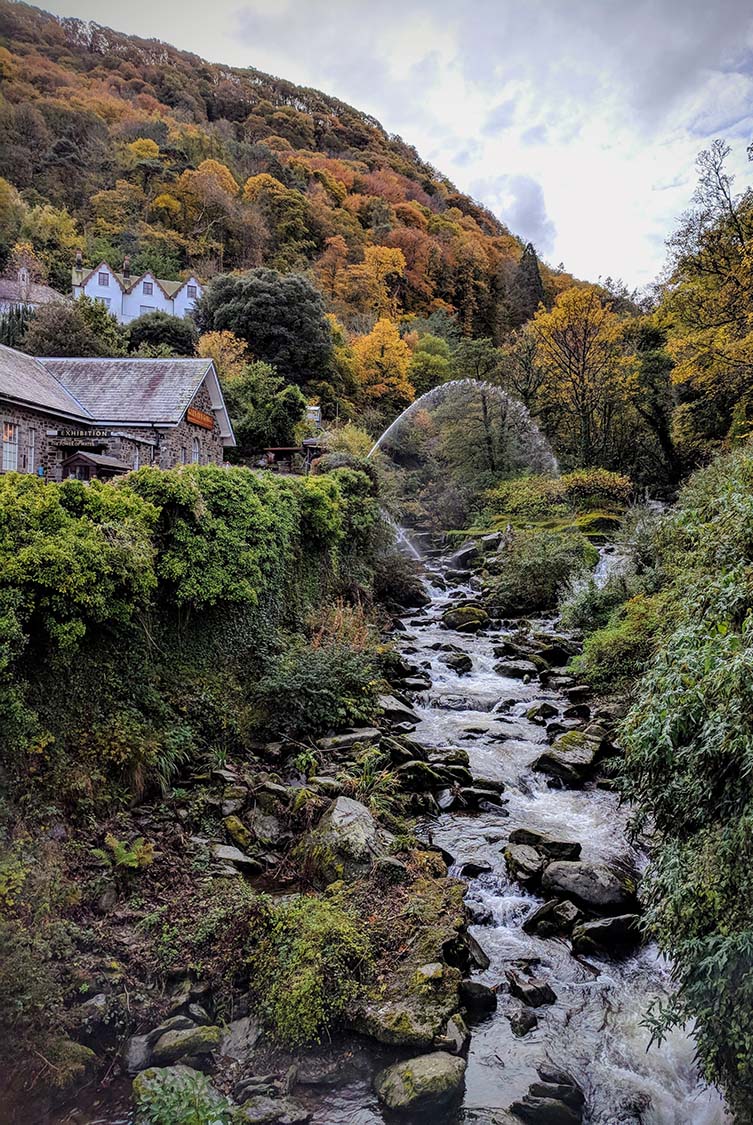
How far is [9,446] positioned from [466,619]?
14.1m

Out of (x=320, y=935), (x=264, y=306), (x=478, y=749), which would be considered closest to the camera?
(x=320, y=935)

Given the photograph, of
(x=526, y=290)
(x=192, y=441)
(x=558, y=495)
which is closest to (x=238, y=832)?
(x=192, y=441)

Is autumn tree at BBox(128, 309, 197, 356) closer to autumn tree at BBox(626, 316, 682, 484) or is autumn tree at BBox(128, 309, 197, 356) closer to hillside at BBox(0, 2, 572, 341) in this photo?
hillside at BBox(0, 2, 572, 341)

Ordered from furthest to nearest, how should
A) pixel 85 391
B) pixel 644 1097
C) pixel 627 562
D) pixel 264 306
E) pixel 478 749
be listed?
pixel 264 306
pixel 85 391
pixel 627 562
pixel 478 749
pixel 644 1097

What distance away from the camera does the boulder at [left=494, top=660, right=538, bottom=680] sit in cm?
1589

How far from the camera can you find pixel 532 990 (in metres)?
6.31

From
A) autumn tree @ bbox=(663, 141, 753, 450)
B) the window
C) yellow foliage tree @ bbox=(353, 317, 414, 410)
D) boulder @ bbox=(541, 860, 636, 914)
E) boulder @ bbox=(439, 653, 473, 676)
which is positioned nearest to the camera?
boulder @ bbox=(541, 860, 636, 914)

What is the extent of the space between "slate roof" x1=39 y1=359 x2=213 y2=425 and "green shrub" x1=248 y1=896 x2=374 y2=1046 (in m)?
18.9

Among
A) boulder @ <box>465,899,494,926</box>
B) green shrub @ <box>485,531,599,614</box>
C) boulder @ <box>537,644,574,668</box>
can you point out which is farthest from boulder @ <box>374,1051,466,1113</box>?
green shrub @ <box>485,531,599,614</box>

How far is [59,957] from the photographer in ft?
19.2

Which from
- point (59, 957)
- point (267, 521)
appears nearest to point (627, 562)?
point (267, 521)

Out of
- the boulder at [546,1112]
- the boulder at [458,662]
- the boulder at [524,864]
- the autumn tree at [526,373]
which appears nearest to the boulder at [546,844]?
the boulder at [524,864]

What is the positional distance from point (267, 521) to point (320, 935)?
764 cm

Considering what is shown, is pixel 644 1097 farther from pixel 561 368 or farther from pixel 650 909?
pixel 561 368
